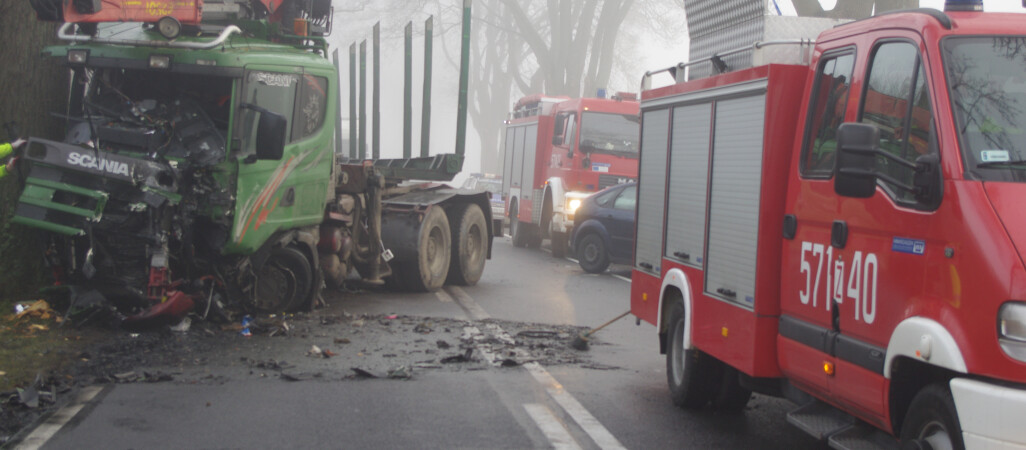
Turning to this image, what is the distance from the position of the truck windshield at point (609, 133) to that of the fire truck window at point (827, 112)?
15.6 meters

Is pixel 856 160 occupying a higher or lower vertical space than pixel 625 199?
higher

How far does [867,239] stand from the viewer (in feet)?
16.5

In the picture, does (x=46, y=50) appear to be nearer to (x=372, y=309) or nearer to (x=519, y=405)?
(x=372, y=309)

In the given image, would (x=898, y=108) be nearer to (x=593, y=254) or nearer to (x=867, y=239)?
(x=867, y=239)

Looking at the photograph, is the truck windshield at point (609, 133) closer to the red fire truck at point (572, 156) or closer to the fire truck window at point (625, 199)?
the red fire truck at point (572, 156)

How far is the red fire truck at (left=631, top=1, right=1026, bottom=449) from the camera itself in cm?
417

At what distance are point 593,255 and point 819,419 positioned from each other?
41.6 feet

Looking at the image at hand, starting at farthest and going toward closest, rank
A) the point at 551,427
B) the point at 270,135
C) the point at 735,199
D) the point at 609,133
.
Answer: the point at 609,133 < the point at 270,135 < the point at 551,427 < the point at 735,199

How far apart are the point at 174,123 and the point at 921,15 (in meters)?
6.79

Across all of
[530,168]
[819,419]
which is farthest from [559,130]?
[819,419]

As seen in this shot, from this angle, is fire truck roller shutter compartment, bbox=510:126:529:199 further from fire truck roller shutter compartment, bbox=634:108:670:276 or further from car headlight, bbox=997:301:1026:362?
car headlight, bbox=997:301:1026:362

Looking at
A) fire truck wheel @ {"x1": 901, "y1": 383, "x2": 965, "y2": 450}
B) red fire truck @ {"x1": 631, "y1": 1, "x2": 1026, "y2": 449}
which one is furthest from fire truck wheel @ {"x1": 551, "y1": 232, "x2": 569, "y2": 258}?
fire truck wheel @ {"x1": 901, "y1": 383, "x2": 965, "y2": 450}

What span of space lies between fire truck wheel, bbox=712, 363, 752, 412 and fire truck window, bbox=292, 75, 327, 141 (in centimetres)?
535

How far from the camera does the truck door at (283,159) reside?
9.96m
